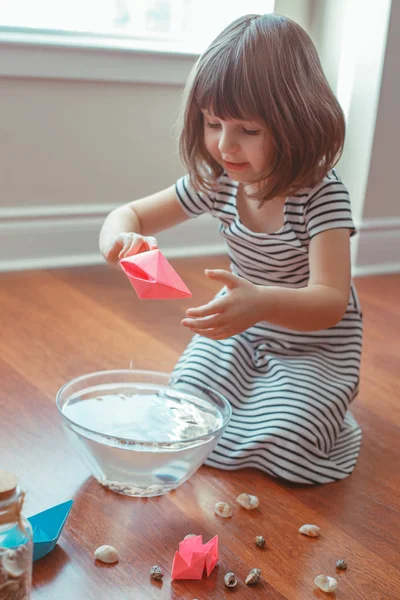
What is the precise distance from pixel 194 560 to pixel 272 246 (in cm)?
50

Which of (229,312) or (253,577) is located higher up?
(229,312)

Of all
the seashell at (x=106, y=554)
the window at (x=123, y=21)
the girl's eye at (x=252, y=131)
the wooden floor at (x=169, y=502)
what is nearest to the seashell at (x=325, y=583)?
the wooden floor at (x=169, y=502)

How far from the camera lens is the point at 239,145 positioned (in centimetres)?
104

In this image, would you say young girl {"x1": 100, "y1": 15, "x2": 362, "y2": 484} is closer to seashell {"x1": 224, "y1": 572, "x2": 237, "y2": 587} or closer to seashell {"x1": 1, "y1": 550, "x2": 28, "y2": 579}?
seashell {"x1": 224, "y1": 572, "x2": 237, "y2": 587}

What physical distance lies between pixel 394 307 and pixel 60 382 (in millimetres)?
877

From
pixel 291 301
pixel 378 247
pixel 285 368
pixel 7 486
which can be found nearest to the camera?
pixel 7 486

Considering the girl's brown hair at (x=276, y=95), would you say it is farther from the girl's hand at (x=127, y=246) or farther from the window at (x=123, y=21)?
the window at (x=123, y=21)

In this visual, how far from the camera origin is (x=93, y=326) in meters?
1.54

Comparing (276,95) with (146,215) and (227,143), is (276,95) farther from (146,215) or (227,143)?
(146,215)

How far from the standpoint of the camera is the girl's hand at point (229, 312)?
93cm

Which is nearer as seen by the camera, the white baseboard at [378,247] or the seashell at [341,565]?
the seashell at [341,565]

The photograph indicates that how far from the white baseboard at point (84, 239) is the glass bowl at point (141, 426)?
33.8 inches

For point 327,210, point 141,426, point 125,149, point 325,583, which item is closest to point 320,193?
point 327,210

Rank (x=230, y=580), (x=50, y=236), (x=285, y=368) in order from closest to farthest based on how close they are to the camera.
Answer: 1. (x=230, y=580)
2. (x=285, y=368)
3. (x=50, y=236)
